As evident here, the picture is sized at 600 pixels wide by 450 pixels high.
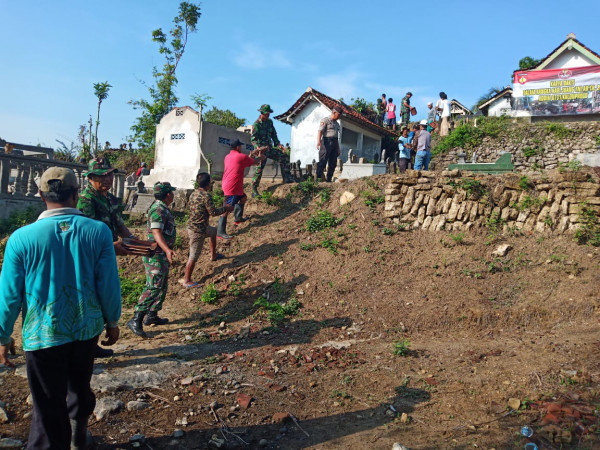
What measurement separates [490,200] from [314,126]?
1231 centimetres

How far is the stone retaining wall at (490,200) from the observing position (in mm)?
7320

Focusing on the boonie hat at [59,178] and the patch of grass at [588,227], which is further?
the patch of grass at [588,227]

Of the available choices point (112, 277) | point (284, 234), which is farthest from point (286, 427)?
point (284, 234)

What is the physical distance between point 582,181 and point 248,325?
624 centimetres

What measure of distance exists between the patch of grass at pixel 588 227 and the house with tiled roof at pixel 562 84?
45.8 feet

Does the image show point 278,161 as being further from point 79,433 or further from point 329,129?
point 79,433

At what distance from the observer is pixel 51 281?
2.72 m

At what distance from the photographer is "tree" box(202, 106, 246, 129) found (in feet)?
88.6

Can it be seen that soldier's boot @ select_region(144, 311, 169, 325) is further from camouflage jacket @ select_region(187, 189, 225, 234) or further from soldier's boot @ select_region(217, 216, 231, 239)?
soldier's boot @ select_region(217, 216, 231, 239)

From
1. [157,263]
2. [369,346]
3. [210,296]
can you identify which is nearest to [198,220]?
[210,296]

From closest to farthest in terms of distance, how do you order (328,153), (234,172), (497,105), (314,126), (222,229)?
1. (234,172)
2. (222,229)
3. (328,153)
4. (314,126)
5. (497,105)

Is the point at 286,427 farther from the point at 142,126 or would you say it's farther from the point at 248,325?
the point at 142,126

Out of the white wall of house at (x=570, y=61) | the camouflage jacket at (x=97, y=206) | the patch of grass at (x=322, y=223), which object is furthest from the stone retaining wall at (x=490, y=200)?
the white wall of house at (x=570, y=61)

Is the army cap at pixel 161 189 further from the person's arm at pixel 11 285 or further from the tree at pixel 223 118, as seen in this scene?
the tree at pixel 223 118
